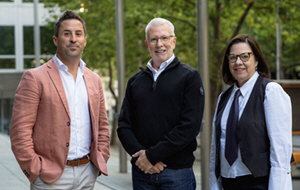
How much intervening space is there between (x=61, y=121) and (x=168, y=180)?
84 centimetres

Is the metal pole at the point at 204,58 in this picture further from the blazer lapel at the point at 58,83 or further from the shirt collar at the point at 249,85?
the blazer lapel at the point at 58,83

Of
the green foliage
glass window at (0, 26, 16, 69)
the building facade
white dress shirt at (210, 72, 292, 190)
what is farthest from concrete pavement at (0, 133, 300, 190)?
the green foliage

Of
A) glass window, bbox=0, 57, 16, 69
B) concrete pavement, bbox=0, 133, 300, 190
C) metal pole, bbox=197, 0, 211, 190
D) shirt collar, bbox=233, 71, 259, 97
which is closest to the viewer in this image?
shirt collar, bbox=233, 71, 259, 97

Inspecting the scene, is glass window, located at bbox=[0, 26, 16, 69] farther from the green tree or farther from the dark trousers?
the dark trousers

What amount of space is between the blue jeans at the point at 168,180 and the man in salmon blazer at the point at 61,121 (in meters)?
0.32

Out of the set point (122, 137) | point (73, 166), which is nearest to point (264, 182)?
Answer: point (122, 137)

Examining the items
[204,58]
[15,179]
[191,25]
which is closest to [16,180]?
[15,179]

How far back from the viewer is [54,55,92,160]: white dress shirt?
295 cm

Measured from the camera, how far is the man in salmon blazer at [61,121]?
282cm

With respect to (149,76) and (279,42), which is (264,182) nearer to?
(149,76)

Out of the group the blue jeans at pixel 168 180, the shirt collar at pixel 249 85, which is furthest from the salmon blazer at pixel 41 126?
the shirt collar at pixel 249 85

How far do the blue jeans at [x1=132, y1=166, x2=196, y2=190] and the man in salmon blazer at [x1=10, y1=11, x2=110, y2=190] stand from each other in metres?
0.32

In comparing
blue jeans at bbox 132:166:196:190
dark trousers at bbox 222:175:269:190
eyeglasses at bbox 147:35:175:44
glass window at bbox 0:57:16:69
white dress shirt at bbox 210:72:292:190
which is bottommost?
blue jeans at bbox 132:166:196:190

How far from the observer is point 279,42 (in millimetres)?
18312
